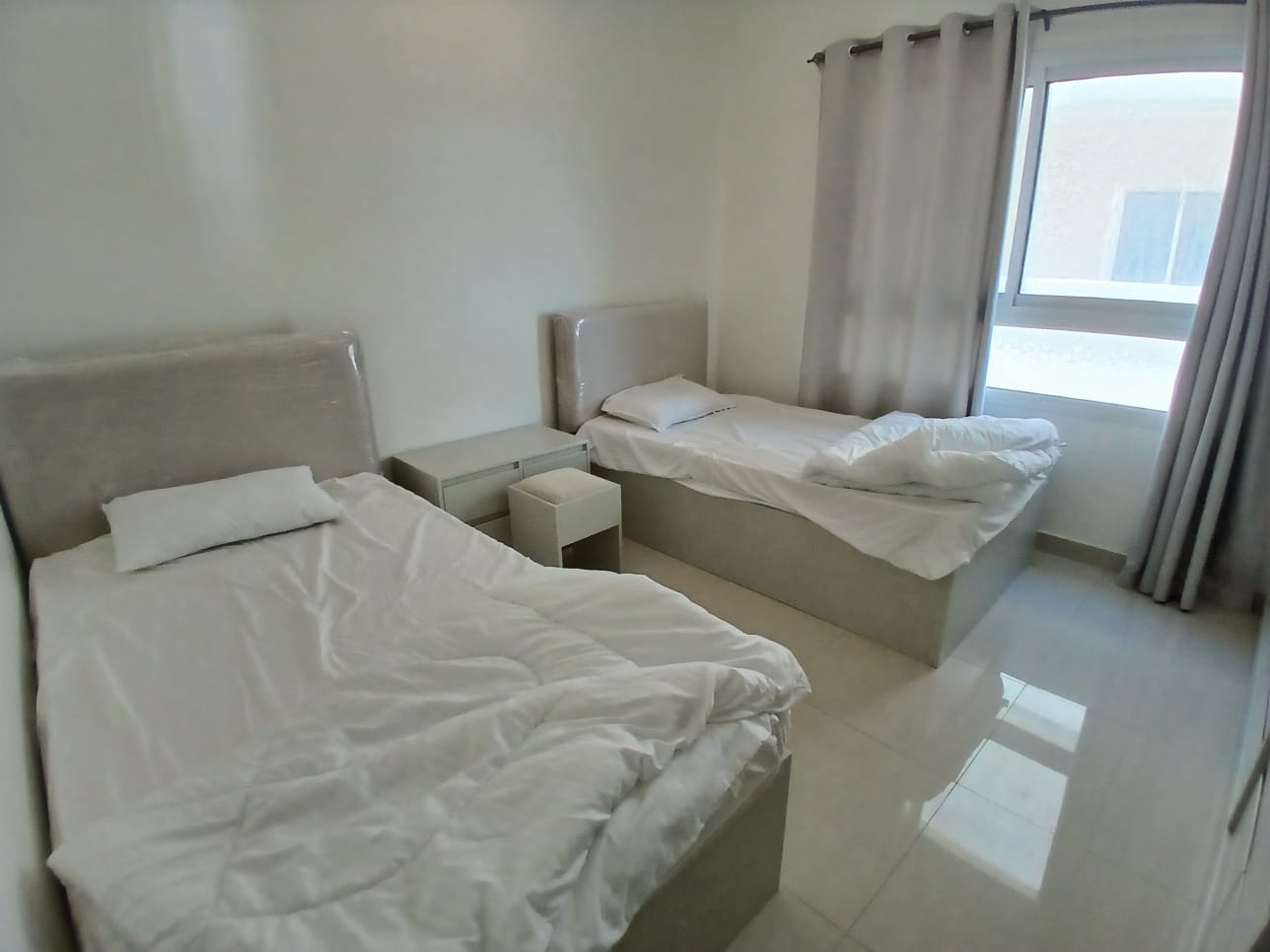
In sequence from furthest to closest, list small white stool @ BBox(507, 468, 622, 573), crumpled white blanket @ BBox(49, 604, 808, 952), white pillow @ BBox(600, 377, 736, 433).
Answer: white pillow @ BBox(600, 377, 736, 433) < small white stool @ BBox(507, 468, 622, 573) < crumpled white blanket @ BBox(49, 604, 808, 952)

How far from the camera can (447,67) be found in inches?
102

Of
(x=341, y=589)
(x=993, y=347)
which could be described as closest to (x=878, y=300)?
(x=993, y=347)

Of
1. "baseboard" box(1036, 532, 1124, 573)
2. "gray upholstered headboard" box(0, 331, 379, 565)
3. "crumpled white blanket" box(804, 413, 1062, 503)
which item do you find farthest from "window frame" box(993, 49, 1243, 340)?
"gray upholstered headboard" box(0, 331, 379, 565)

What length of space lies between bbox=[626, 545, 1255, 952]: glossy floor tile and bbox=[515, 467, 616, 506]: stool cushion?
0.69m

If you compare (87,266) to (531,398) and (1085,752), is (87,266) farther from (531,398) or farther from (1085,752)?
(1085,752)

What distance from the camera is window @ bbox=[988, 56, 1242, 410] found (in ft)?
8.41

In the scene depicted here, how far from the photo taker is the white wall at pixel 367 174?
6.31ft

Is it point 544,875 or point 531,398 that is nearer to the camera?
point 544,875

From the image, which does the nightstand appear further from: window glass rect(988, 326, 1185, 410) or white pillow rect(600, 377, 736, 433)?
window glass rect(988, 326, 1185, 410)

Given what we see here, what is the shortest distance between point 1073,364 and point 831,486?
144 cm

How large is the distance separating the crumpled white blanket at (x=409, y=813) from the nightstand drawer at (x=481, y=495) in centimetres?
130

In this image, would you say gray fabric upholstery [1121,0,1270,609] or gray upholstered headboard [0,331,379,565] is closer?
gray upholstered headboard [0,331,379,565]

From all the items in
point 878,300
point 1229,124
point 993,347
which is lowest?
point 993,347

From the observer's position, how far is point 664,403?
322 cm
